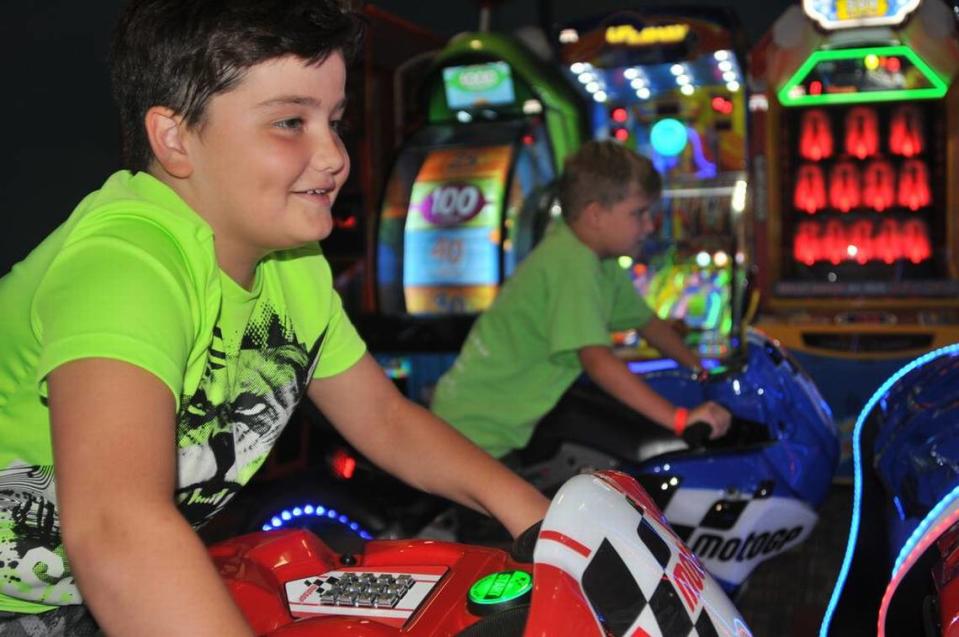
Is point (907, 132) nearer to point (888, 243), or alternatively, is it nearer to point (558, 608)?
point (888, 243)

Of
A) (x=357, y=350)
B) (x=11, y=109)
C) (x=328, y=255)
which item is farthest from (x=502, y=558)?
(x=328, y=255)

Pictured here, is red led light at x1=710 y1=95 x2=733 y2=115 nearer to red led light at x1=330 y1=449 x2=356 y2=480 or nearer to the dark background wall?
the dark background wall

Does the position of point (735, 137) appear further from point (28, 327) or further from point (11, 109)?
point (28, 327)

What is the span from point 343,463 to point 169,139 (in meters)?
1.17

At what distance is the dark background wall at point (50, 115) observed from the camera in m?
3.51

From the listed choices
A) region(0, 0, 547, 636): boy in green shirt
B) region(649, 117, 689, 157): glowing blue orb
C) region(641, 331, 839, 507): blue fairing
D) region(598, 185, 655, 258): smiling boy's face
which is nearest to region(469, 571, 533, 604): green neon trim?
region(0, 0, 547, 636): boy in green shirt

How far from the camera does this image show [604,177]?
294 cm

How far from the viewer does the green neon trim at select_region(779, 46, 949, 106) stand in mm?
4531

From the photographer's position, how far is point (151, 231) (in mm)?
1122

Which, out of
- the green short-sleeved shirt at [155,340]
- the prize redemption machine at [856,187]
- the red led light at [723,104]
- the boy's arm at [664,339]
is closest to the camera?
the green short-sleeved shirt at [155,340]

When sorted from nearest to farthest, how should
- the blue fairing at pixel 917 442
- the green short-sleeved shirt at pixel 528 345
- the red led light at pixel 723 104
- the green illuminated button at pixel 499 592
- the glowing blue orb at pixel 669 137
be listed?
the green illuminated button at pixel 499 592 → the blue fairing at pixel 917 442 → the green short-sleeved shirt at pixel 528 345 → the red led light at pixel 723 104 → the glowing blue orb at pixel 669 137

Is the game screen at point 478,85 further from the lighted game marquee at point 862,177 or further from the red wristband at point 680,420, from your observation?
the red wristband at point 680,420

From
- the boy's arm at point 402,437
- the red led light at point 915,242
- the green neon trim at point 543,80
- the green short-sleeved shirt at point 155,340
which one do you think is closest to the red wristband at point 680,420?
→ the boy's arm at point 402,437

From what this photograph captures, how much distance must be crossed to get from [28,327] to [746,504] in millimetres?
1852
